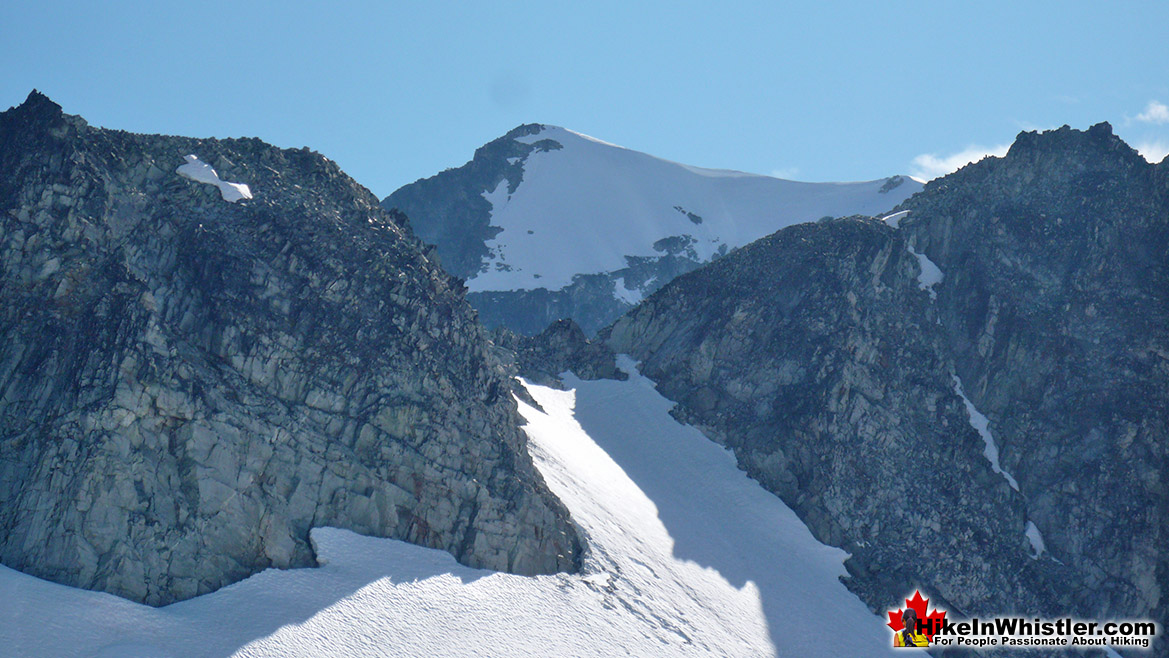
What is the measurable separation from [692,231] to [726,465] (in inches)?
3606

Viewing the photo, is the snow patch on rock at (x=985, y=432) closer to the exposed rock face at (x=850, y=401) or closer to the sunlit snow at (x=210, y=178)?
the exposed rock face at (x=850, y=401)

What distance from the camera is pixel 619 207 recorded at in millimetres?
160875

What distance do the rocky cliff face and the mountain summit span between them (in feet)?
172

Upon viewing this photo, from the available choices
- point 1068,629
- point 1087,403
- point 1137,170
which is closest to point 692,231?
point 1137,170

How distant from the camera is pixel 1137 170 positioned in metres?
75.6

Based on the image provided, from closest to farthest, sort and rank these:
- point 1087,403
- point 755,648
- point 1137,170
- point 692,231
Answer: point 755,648 → point 1087,403 → point 1137,170 → point 692,231

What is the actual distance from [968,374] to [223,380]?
4899 centimetres

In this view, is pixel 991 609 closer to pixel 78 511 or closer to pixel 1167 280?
pixel 1167 280

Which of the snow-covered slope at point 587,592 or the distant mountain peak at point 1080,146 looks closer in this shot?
the snow-covered slope at point 587,592

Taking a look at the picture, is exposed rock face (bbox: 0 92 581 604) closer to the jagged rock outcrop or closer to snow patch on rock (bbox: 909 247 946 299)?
the jagged rock outcrop

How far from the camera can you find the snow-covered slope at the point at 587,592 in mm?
36844

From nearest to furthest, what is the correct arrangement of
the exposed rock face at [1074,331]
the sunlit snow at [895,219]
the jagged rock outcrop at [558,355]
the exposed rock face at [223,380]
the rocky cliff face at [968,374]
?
the exposed rock face at [223,380] → the rocky cliff face at [968,374] → the exposed rock face at [1074,331] → the jagged rock outcrop at [558,355] → the sunlit snow at [895,219]

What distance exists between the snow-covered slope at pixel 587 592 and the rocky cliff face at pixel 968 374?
3.04 metres

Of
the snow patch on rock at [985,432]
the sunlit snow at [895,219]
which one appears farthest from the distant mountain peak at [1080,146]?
the snow patch on rock at [985,432]
